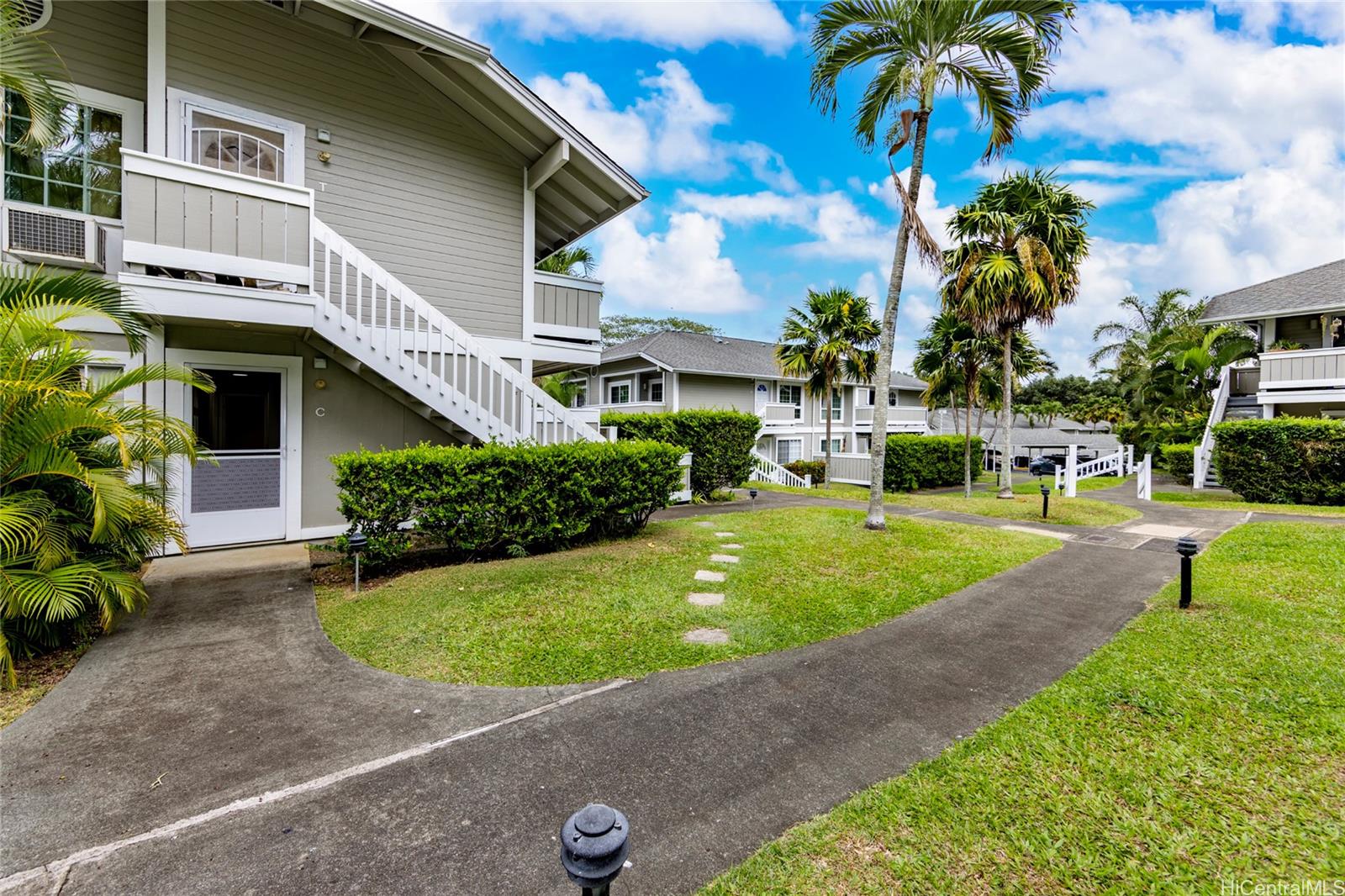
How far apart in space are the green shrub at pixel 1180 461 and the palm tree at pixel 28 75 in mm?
26140

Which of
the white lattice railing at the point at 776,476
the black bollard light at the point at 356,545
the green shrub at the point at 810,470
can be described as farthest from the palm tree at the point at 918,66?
the green shrub at the point at 810,470

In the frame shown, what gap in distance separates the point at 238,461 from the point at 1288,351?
26.5m

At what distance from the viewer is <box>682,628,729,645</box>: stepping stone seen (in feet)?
15.1

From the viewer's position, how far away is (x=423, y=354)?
7566 mm

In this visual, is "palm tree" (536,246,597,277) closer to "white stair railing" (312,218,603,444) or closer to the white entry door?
"white stair railing" (312,218,603,444)

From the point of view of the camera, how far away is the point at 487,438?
25.1 ft

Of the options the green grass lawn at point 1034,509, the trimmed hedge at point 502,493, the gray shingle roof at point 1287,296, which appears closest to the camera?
the trimmed hedge at point 502,493

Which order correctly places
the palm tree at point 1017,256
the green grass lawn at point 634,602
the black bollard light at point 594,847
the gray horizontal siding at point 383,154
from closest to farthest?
the black bollard light at point 594,847 < the green grass lawn at point 634,602 < the gray horizontal siding at point 383,154 < the palm tree at point 1017,256

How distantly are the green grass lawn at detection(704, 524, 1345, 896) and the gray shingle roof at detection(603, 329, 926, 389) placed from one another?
62.6 ft

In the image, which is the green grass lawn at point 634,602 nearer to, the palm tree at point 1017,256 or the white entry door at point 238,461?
the white entry door at point 238,461

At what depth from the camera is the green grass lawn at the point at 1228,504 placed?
11281 mm

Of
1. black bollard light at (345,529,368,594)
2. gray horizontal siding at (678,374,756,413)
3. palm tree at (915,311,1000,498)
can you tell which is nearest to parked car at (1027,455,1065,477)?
palm tree at (915,311,1000,498)

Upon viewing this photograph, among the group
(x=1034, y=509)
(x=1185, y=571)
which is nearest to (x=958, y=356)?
(x=1034, y=509)

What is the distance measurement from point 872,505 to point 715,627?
521 cm
